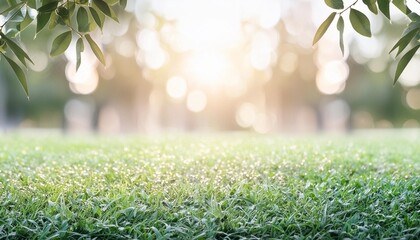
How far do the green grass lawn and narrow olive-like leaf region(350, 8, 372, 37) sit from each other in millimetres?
1019

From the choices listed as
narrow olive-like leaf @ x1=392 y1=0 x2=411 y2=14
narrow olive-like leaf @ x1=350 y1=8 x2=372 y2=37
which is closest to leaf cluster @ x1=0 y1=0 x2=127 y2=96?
narrow olive-like leaf @ x1=350 y1=8 x2=372 y2=37

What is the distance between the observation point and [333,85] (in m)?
26.4

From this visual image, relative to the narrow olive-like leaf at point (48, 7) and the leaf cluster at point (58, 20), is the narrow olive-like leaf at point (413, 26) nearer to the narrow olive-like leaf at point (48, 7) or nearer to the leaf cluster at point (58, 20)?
the leaf cluster at point (58, 20)

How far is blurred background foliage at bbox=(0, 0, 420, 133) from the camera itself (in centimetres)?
2222

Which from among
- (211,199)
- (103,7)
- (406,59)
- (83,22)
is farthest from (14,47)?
(406,59)

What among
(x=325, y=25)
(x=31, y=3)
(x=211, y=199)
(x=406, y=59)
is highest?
(x=31, y=3)

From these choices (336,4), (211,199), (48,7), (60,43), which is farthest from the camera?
(211,199)

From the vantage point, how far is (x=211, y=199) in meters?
3.13

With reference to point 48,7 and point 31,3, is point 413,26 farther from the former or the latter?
point 31,3

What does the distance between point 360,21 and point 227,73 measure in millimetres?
23490

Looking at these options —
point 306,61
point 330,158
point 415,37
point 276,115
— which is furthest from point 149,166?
point 276,115

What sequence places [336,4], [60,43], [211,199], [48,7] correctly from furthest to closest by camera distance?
[211,199] < [60,43] < [48,7] < [336,4]

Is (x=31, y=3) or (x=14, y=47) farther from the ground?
(x=31, y=3)

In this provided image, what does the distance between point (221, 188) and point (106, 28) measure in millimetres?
19829
